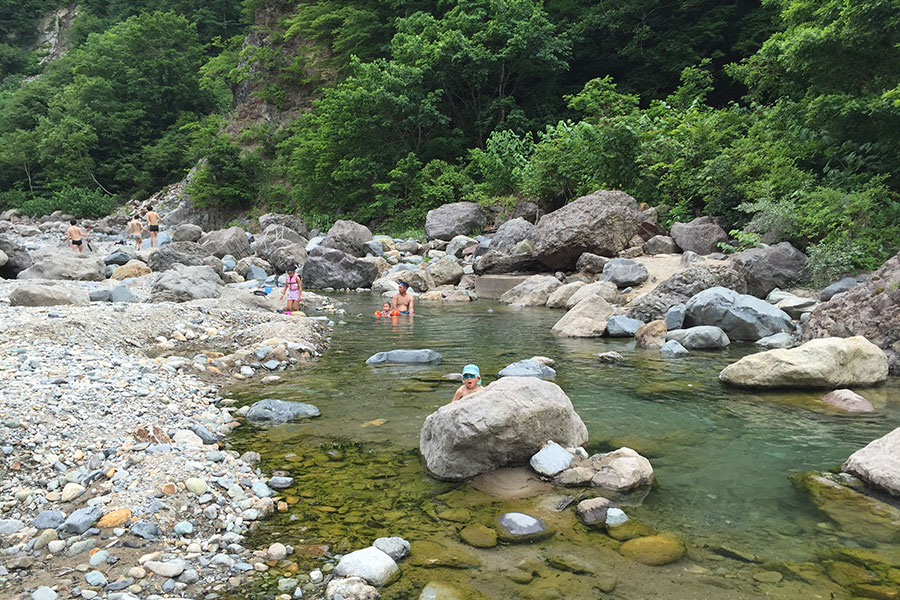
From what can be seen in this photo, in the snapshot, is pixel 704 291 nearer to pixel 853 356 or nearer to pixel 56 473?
pixel 853 356

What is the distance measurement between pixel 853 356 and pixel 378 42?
94.3 ft

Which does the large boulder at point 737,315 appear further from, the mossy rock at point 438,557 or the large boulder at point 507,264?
the mossy rock at point 438,557

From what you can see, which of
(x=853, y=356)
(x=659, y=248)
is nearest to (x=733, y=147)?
(x=659, y=248)

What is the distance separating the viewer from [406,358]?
7.77m

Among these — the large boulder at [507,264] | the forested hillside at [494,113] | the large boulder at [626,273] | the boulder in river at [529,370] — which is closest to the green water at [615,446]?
the boulder in river at [529,370]

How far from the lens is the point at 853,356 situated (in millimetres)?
6117

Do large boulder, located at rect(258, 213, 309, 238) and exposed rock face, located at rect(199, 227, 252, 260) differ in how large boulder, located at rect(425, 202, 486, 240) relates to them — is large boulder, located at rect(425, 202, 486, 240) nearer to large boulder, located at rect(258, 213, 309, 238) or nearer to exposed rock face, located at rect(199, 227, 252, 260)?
exposed rock face, located at rect(199, 227, 252, 260)

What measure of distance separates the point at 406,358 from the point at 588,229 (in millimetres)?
7880

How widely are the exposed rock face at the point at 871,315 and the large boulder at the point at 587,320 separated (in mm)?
2967

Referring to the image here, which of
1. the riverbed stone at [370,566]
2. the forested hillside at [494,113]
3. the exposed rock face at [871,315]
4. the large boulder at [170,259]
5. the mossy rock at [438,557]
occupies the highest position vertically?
the forested hillside at [494,113]

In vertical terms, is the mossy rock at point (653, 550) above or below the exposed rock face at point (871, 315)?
below

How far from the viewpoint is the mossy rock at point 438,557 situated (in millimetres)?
3008

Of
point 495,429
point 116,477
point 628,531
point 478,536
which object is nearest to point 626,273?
point 495,429

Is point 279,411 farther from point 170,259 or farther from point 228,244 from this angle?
point 228,244
